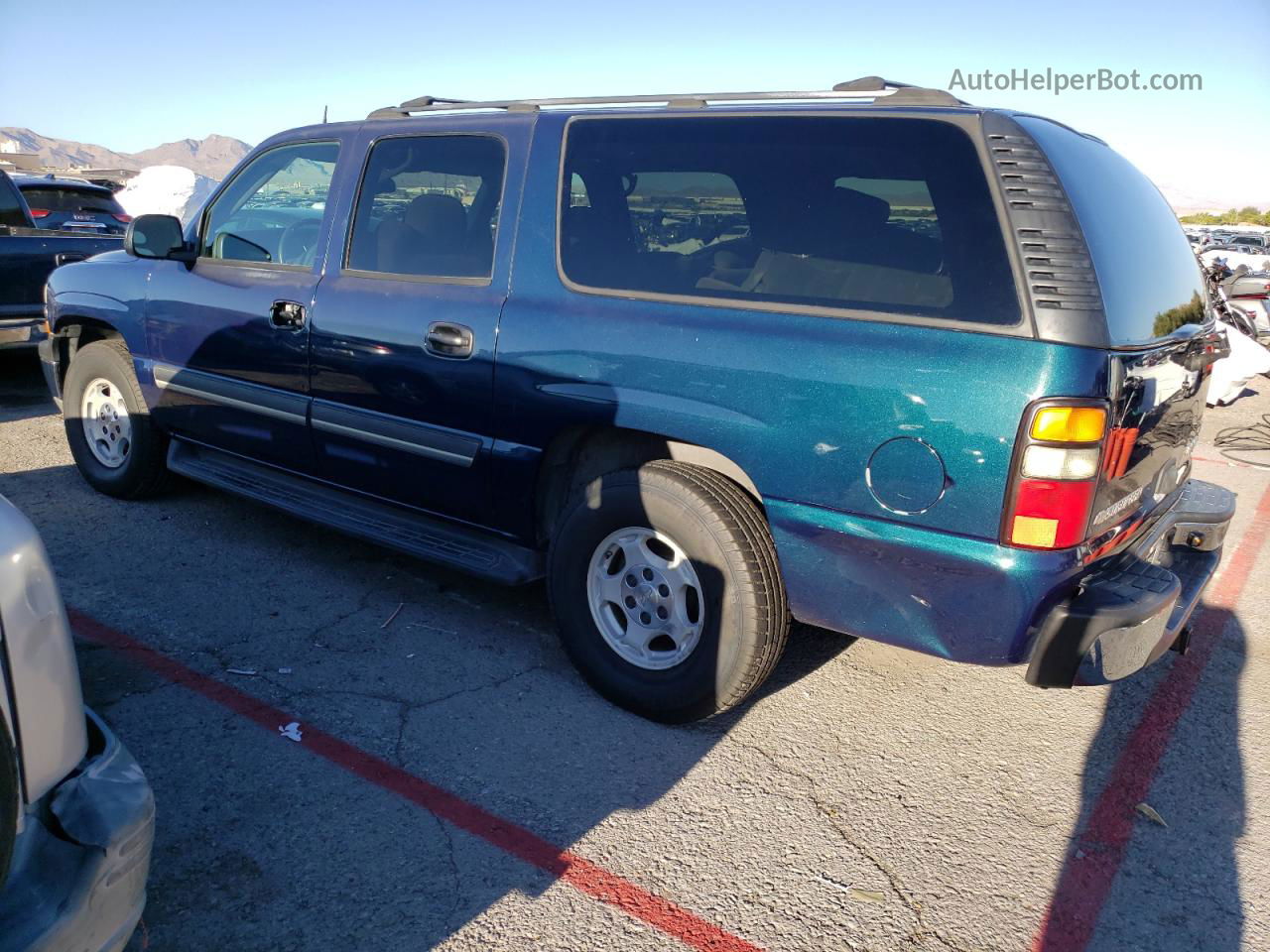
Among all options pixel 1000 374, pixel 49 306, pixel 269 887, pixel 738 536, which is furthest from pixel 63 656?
pixel 49 306

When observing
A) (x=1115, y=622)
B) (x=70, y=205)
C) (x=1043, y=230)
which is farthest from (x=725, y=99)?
(x=70, y=205)

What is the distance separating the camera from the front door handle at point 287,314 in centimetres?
406

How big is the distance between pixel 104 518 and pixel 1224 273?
11686 mm

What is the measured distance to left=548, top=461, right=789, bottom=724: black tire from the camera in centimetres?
299

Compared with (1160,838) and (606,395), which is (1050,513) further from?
(606,395)

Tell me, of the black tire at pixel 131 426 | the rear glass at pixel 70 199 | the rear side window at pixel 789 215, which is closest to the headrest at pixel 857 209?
the rear side window at pixel 789 215

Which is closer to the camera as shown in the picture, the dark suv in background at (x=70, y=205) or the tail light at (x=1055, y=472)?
the tail light at (x=1055, y=472)

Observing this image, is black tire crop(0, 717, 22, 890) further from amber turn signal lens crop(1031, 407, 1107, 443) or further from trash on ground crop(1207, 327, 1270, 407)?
trash on ground crop(1207, 327, 1270, 407)

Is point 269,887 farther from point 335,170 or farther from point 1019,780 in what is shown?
point 335,170

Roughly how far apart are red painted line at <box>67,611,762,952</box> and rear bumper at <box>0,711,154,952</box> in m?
1.00

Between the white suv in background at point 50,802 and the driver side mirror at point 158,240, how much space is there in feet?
10.6

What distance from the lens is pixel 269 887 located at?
96.2 inches

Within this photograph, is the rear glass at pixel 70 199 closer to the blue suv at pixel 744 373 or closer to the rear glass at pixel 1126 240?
the blue suv at pixel 744 373

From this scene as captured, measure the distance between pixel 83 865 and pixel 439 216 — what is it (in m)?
2.76
